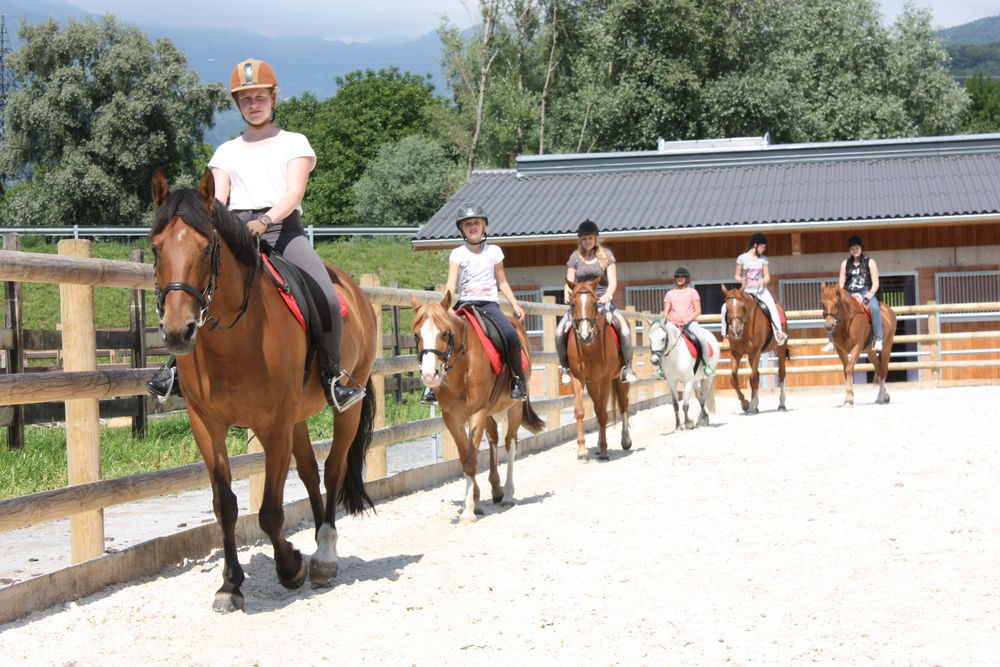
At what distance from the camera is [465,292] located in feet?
30.1

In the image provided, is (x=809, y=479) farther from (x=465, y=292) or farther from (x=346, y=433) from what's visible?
(x=346, y=433)

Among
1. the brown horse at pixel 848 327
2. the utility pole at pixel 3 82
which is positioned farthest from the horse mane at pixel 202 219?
the utility pole at pixel 3 82

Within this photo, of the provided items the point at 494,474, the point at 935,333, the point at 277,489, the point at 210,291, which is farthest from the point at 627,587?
the point at 935,333

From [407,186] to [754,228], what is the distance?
107ft

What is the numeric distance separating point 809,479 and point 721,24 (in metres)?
38.9

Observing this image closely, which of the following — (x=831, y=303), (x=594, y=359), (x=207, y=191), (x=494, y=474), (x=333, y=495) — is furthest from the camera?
(x=831, y=303)

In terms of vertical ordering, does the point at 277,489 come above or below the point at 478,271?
below

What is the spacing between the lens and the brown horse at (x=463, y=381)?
798 cm

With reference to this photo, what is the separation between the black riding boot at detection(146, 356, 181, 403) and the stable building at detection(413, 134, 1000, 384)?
18999 mm

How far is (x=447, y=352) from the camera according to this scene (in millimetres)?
8086

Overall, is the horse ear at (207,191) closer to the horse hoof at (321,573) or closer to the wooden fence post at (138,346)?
the horse hoof at (321,573)

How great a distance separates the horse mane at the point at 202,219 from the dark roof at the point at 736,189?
19.7 meters

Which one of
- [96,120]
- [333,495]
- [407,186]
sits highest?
[96,120]

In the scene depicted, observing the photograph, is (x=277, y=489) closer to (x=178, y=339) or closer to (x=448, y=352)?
(x=178, y=339)
